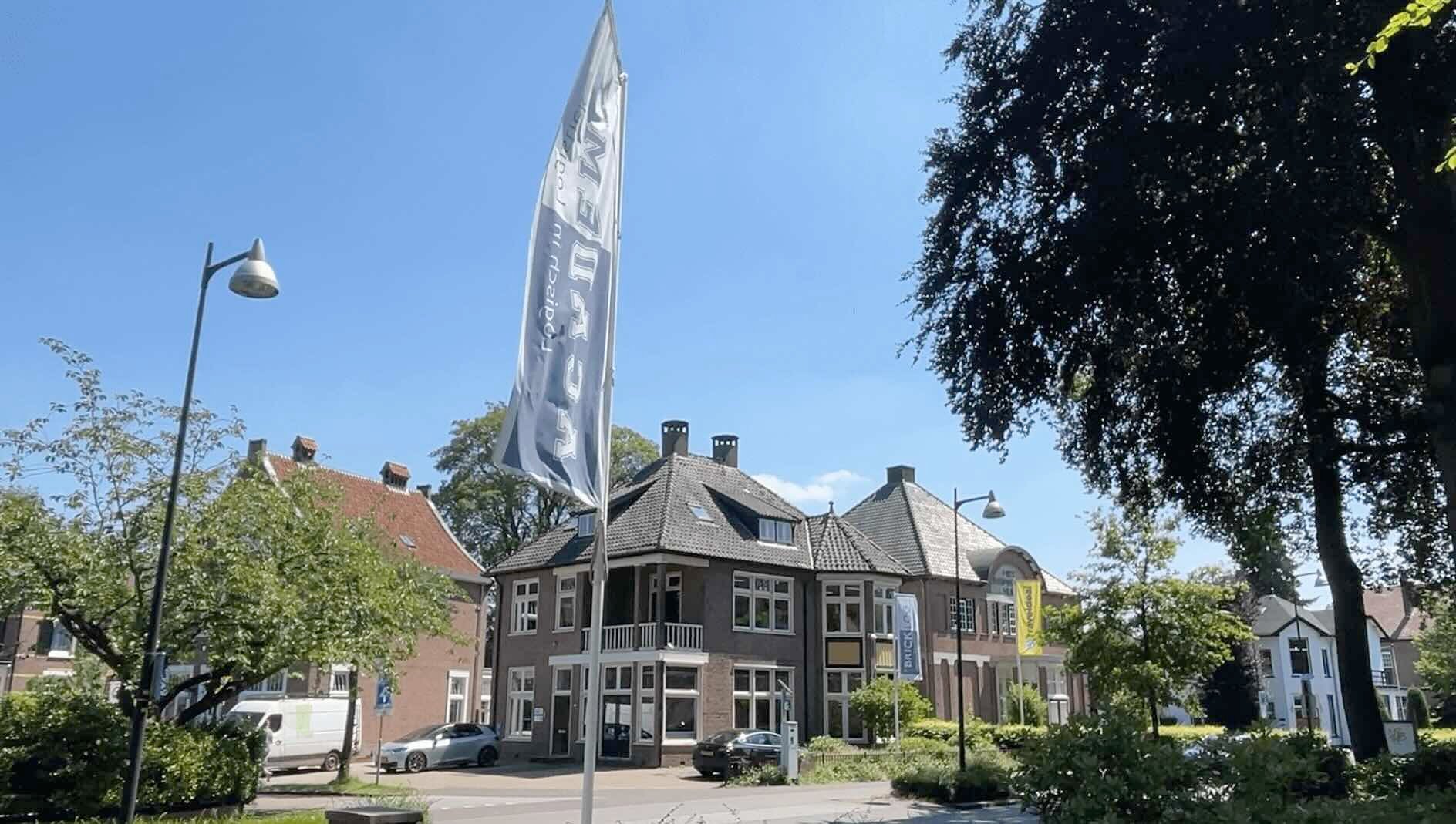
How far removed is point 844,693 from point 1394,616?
193ft

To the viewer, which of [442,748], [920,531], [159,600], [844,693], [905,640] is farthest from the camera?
[920,531]


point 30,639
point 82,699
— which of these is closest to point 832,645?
point 82,699

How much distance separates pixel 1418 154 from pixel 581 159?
36.3 ft

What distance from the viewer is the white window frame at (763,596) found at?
36.5 m

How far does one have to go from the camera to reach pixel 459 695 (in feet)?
145

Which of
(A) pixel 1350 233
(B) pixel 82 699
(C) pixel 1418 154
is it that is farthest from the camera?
(B) pixel 82 699

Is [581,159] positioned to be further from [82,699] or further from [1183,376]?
[82,699]

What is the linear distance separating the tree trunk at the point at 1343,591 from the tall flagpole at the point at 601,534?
12.1m

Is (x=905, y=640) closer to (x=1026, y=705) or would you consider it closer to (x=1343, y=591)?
(x=1026, y=705)

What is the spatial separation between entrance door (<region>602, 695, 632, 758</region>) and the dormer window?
781 cm

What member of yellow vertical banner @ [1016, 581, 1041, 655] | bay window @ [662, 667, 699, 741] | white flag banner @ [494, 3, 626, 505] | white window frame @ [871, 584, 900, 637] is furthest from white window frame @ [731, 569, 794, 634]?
white flag banner @ [494, 3, 626, 505]

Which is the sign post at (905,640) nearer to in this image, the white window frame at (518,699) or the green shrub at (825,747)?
the green shrub at (825,747)

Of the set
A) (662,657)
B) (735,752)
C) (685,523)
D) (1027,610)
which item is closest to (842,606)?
(1027,610)

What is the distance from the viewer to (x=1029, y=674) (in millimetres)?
47875
